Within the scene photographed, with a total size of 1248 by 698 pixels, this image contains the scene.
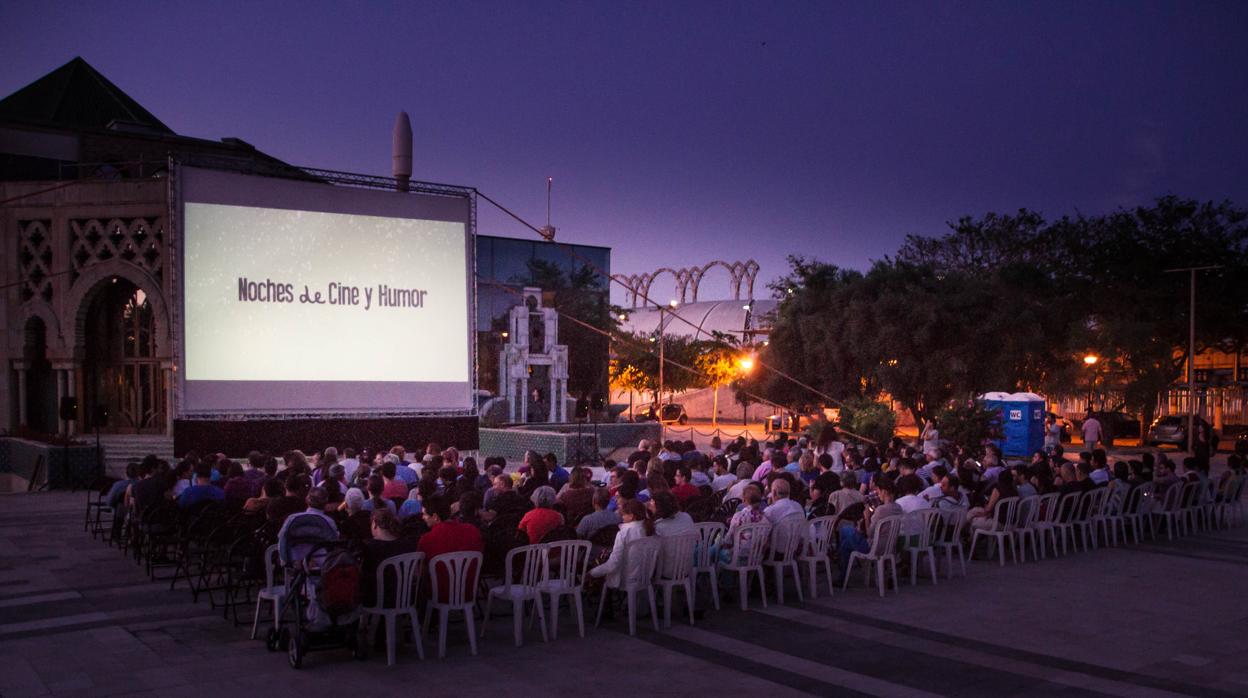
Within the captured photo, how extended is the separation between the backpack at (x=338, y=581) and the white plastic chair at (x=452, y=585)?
561 mm

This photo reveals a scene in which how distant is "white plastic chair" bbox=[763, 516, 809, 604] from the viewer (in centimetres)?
781

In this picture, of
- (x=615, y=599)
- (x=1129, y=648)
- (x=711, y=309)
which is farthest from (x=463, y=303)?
(x=711, y=309)

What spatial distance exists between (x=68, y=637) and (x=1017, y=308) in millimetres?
25167

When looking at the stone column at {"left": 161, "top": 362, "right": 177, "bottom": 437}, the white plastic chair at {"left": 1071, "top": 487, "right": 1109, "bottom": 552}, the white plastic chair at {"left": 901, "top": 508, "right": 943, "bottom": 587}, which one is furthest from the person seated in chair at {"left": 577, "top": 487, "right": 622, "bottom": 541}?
the stone column at {"left": 161, "top": 362, "right": 177, "bottom": 437}

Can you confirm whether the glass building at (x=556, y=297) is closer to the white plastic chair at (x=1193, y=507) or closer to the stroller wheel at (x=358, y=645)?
the white plastic chair at (x=1193, y=507)

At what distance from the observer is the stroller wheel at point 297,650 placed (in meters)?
5.86

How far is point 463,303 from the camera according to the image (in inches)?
655

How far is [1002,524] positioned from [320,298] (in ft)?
35.1

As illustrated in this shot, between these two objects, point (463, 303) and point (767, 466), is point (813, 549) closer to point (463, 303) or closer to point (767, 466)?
point (767, 466)

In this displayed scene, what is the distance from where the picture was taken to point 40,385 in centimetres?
2398

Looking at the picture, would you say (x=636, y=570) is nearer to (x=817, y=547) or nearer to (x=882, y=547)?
(x=817, y=547)

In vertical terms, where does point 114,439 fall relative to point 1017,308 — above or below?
below

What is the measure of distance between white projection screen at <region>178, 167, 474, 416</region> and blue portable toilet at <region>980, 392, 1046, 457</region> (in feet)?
43.4

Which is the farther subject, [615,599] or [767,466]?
[767,466]
